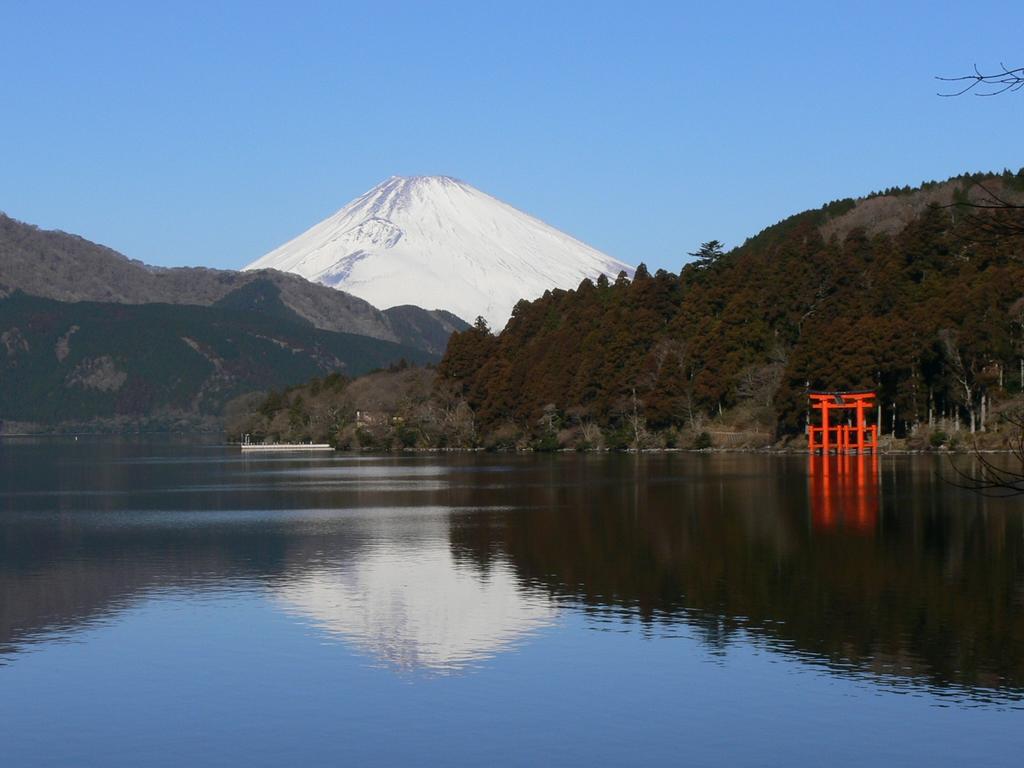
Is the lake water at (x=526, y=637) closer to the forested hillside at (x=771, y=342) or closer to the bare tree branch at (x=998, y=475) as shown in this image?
the bare tree branch at (x=998, y=475)

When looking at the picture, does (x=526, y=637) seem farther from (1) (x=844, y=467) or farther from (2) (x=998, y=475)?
(1) (x=844, y=467)

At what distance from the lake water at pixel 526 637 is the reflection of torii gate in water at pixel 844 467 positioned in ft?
2.04

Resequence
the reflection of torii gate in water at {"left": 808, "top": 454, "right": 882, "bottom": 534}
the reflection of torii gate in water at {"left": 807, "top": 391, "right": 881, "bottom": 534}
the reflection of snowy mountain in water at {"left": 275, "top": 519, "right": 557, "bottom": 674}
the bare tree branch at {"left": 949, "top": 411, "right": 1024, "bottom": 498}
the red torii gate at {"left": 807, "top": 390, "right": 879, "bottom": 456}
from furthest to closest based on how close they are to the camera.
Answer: the red torii gate at {"left": 807, "top": 390, "right": 879, "bottom": 456} → the reflection of torii gate in water at {"left": 807, "top": 391, "right": 881, "bottom": 534} → the reflection of torii gate in water at {"left": 808, "top": 454, "right": 882, "bottom": 534} → the reflection of snowy mountain in water at {"left": 275, "top": 519, "right": 557, "bottom": 674} → the bare tree branch at {"left": 949, "top": 411, "right": 1024, "bottom": 498}

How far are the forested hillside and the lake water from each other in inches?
1504

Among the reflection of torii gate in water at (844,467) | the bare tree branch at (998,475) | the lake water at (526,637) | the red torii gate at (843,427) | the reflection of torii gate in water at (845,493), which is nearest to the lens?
the bare tree branch at (998,475)

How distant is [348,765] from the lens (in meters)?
17.9

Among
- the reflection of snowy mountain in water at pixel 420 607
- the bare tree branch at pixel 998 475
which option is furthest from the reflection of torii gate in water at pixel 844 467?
the reflection of snowy mountain in water at pixel 420 607

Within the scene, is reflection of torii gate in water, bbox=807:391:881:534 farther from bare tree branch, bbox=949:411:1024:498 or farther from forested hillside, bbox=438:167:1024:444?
bare tree branch, bbox=949:411:1024:498

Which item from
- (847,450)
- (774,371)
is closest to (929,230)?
(774,371)

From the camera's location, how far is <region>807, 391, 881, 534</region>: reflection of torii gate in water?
47037 mm

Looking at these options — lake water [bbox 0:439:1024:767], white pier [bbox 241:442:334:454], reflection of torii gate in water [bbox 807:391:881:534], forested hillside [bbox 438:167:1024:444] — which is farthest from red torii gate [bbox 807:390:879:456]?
white pier [bbox 241:442:334:454]

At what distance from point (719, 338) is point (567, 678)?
8620cm

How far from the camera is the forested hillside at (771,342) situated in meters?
88.2

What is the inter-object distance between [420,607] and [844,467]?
161 ft
